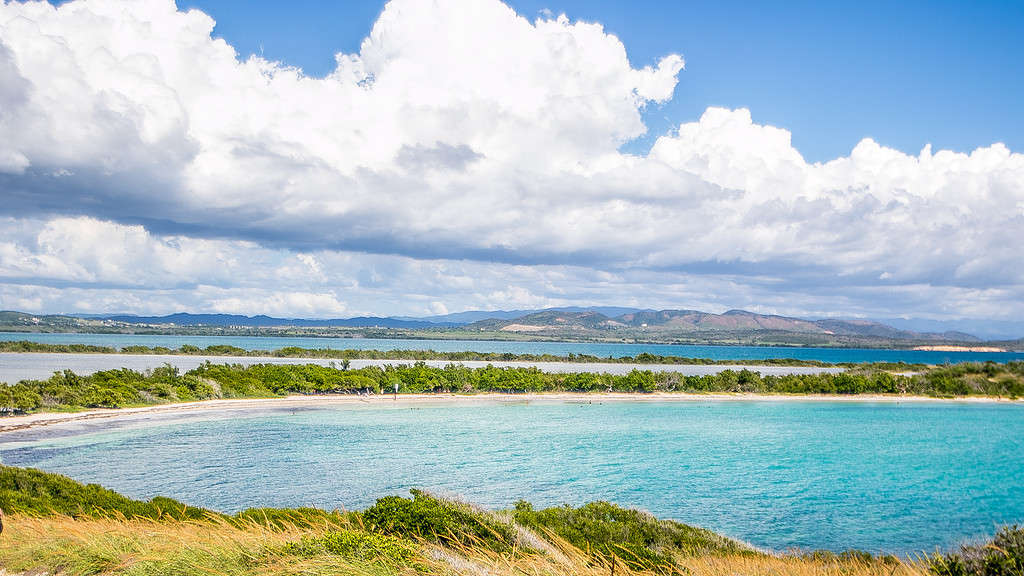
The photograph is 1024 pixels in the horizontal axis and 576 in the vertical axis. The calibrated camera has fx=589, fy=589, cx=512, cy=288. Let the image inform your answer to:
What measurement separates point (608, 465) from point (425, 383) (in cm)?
3387

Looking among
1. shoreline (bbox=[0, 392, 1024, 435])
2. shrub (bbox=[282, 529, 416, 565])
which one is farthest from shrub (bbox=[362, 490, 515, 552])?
shoreline (bbox=[0, 392, 1024, 435])

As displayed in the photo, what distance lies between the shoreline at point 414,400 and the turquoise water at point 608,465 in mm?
2751

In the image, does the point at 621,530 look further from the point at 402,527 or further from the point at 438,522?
the point at 402,527

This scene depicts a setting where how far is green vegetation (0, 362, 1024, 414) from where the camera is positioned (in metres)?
40.8

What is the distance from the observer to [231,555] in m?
5.38

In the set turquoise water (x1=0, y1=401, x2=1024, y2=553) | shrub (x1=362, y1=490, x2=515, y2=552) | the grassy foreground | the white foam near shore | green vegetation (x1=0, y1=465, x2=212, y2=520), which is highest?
the grassy foreground

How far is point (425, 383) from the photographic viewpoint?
57.3 m

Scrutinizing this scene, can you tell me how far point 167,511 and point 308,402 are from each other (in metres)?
36.8

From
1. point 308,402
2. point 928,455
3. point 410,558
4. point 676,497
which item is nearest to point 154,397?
point 308,402

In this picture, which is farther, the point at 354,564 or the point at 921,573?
the point at 921,573

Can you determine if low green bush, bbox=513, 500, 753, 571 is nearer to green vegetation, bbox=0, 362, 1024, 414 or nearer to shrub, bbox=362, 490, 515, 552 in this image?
shrub, bbox=362, 490, 515, 552

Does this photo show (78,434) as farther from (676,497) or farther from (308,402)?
(676,497)

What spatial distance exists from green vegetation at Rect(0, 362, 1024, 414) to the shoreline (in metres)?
1.59

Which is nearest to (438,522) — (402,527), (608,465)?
(402,527)
